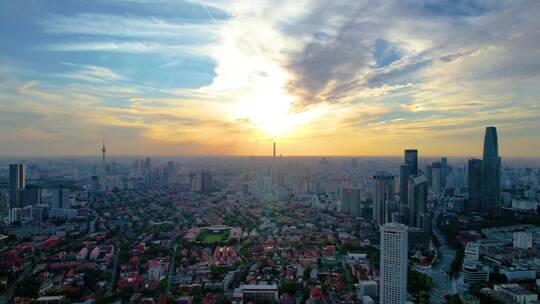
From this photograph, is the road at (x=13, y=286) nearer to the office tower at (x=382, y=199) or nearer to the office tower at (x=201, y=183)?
the office tower at (x=382, y=199)

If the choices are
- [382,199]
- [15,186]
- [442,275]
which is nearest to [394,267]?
[442,275]

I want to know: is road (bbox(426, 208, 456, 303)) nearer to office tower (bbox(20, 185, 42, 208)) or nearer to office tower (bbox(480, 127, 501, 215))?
office tower (bbox(480, 127, 501, 215))

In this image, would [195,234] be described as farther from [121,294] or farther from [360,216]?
[360,216]

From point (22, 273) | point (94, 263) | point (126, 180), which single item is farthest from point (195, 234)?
point (126, 180)

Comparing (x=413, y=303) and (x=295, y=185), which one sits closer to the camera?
(x=413, y=303)

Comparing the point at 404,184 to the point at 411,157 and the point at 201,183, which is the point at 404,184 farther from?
the point at 201,183

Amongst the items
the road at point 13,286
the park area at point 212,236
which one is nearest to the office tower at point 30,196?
the park area at point 212,236
